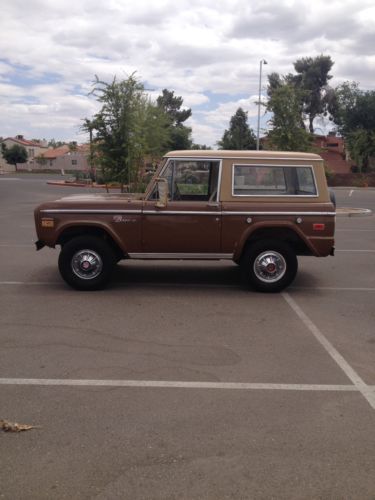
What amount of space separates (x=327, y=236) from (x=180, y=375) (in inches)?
141

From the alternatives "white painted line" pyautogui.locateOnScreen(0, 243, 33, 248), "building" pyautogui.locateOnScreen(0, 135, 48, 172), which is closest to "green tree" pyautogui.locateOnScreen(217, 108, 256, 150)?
"white painted line" pyautogui.locateOnScreen(0, 243, 33, 248)

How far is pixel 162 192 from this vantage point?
23.5ft

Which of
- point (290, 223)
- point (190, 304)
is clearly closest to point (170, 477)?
point (190, 304)

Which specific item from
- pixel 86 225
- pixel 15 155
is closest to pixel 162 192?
pixel 86 225

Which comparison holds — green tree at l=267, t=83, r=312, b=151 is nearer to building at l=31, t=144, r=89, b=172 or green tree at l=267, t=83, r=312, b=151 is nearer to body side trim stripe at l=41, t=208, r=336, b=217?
body side trim stripe at l=41, t=208, r=336, b=217

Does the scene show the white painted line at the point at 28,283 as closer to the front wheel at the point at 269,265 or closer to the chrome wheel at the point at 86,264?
the chrome wheel at the point at 86,264

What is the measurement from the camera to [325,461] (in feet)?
10.8

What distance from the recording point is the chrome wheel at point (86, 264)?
7.36 meters

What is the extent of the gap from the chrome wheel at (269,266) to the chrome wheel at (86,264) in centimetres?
220

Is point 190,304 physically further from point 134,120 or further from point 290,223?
point 134,120

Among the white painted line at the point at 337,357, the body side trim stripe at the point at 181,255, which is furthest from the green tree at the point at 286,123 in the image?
the white painted line at the point at 337,357

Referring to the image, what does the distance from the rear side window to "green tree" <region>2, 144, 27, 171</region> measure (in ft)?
318

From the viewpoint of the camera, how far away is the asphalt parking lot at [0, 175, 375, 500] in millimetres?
3111

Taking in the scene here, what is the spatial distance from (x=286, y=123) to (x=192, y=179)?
Answer: 13.6 metres
